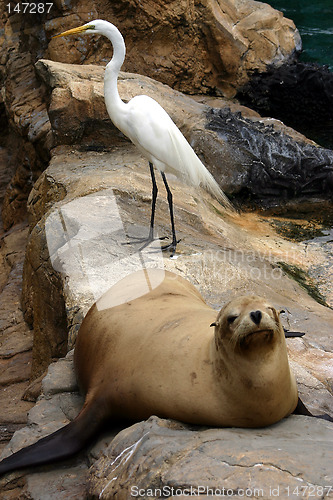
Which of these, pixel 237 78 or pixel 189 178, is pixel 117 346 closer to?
pixel 189 178

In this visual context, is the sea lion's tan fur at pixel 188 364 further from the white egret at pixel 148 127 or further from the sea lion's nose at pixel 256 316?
the white egret at pixel 148 127

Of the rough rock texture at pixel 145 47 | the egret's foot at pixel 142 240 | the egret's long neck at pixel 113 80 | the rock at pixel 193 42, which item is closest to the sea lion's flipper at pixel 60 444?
the egret's foot at pixel 142 240

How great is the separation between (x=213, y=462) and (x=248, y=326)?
45 centimetres

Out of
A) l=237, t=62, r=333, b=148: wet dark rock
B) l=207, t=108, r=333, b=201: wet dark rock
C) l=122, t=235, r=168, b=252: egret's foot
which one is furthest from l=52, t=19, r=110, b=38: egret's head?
l=237, t=62, r=333, b=148: wet dark rock

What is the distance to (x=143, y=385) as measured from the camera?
2.46 m

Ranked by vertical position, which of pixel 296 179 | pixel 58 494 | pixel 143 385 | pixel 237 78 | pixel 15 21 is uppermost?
pixel 15 21

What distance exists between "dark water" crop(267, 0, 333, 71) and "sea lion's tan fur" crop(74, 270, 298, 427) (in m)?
9.46

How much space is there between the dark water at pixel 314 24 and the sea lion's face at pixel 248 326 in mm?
9794

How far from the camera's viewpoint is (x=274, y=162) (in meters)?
7.59

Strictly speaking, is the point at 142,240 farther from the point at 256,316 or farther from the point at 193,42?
the point at 193,42

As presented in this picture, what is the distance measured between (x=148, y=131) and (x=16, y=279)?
8.72 ft

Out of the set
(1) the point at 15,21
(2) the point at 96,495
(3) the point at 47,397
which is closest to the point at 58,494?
(2) the point at 96,495

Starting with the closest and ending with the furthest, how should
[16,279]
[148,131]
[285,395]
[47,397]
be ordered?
[285,395], [47,397], [148,131], [16,279]

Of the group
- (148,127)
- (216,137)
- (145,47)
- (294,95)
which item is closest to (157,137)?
(148,127)
